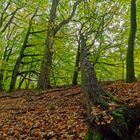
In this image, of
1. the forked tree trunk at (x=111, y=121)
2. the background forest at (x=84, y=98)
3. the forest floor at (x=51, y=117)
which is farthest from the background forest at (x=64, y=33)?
the forked tree trunk at (x=111, y=121)

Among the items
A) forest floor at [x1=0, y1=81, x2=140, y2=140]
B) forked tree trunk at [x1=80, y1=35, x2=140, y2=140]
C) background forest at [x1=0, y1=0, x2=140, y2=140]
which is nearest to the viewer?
forked tree trunk at [x1=80, y1=35, x2=140, y2=140]

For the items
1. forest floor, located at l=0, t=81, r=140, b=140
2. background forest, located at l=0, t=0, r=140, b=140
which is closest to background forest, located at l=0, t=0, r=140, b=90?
background forest, located at l=0, t=0, r=140, b=140

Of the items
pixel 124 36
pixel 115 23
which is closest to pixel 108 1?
pixel 115 23

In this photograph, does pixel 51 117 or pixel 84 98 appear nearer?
pixel 84 98

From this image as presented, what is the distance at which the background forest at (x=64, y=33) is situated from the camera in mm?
16612

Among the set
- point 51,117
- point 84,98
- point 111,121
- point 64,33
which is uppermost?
point 64,33

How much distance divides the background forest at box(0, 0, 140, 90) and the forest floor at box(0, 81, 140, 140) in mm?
2722

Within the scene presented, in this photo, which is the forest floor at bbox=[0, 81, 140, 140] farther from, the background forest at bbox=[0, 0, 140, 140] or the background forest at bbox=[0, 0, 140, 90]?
the background forest at bbox=[0, 0, 140, 90]

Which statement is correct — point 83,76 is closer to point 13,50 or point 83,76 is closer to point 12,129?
point 12,129

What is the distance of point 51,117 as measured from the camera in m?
10.3

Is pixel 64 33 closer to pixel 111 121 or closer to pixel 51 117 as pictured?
pixel 51 117

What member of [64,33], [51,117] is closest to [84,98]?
[51,117]

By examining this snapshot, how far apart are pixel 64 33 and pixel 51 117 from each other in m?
10.3

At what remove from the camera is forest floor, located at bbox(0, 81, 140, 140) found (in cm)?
837
